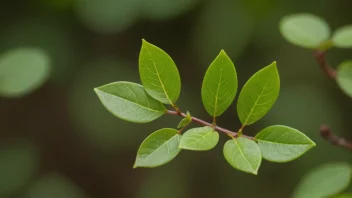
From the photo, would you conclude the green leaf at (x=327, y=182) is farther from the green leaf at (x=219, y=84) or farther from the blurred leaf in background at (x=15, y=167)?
the blurred leaf in background at (x=15, y=167)

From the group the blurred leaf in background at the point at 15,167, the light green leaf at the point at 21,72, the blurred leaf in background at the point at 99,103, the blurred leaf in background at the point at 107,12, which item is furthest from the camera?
the blurred leaf in background at the point at 99,103

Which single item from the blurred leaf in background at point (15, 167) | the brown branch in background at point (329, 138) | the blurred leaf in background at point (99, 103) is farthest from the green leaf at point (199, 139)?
the blurred leaf in background at point (99, 103)

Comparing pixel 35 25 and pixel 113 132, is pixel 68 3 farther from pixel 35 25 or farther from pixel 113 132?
pixel 113 132

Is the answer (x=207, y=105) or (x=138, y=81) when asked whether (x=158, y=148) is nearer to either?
(x=207, y=105)

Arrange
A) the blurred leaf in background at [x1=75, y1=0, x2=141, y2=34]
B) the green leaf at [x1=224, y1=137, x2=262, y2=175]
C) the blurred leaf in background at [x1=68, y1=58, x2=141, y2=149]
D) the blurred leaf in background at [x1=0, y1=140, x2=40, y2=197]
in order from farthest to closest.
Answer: the blurred leaf in background at [x1=68, y1=58, x2=141, y2=149], the blurred leaf in background at [x1=75, y1=0, x2=141, y2=34], the blurred leaf in background at [x1=0, y1=140, x2=40, y2=197], the green leaf at [x1=224, y1=137, x2=262, y2=175]

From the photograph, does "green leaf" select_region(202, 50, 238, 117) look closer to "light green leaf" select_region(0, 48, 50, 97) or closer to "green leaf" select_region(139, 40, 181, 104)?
"green leaf" select_region(139, 40, 181, 104)

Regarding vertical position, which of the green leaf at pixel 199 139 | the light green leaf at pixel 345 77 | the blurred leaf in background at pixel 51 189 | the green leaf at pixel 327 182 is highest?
the green leaf at pixel 199 139

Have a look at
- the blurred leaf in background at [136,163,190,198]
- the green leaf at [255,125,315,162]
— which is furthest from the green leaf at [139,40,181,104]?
the blurred leaf in background at [136,163,190,198]
